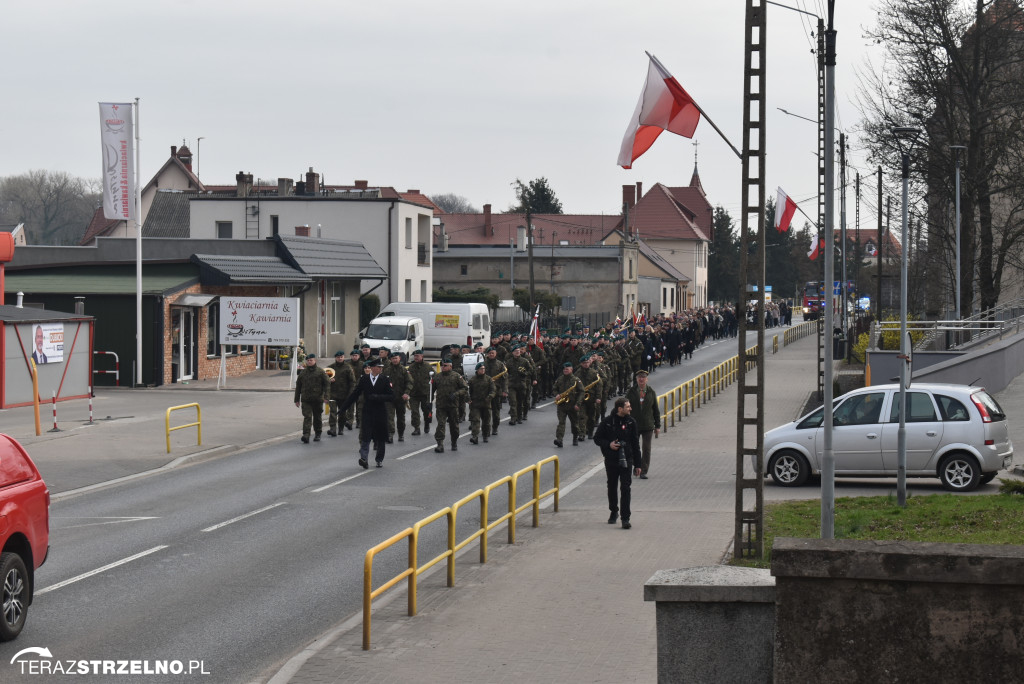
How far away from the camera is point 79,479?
1838 cm

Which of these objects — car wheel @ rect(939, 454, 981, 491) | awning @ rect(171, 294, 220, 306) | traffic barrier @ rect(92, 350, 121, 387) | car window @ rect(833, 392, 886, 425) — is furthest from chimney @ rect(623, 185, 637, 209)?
car wheel @ rect(939, 454, 981, 491)

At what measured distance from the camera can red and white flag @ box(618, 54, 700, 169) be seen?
14102 millimetres

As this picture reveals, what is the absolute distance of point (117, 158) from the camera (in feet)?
109

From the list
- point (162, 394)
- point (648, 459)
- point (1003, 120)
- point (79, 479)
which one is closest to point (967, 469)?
point (648, 459)

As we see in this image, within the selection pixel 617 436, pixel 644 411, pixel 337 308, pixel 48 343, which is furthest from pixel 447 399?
pixel 337 308

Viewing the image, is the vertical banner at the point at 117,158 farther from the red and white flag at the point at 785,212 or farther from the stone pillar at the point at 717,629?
the stone pillar at the point at 717,629

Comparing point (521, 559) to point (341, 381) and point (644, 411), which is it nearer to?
point (644, 411)

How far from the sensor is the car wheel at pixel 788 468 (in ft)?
60.5

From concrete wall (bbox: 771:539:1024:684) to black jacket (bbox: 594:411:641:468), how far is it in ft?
30.2

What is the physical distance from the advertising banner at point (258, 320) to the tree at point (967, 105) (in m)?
20.7

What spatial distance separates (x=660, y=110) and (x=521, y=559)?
548 centimetres

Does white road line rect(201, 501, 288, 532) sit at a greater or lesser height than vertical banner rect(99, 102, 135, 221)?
lesser

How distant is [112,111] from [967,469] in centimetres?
2482

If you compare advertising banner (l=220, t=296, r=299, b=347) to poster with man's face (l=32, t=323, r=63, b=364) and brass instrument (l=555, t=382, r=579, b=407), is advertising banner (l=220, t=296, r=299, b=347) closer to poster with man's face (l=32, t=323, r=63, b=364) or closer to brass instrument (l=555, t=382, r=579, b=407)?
poster with man's face (l=32, t=323, r=63, b=364)
